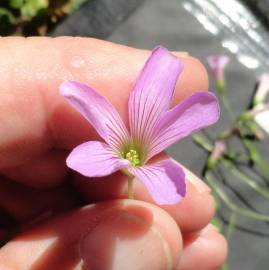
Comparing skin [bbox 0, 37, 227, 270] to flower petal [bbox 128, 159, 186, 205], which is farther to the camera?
skin [bbox 0, 37, 227, 270]

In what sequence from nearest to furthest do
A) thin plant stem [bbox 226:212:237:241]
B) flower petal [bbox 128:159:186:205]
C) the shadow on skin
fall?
flower petal [bbox 128:159:186:205] → the shadow on skin → thin plant stem [bbox 226:212:237:241]

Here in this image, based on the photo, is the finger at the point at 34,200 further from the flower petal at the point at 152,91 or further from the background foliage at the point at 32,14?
the background foliage at the point at 32,14

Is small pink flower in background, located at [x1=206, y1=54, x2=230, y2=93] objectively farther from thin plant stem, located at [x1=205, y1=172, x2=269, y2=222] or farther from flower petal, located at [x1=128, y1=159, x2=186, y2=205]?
flower petal, located at [x1=128, y1=159, x2=186, y2=205]

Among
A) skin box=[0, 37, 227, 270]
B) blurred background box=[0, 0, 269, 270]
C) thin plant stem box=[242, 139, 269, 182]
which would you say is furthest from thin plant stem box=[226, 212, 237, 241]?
skin box=[0, 37, 227, 270]

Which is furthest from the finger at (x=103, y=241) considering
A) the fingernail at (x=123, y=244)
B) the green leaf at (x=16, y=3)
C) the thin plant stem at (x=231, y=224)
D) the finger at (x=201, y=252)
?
the green leaf at (x=16, y=3)

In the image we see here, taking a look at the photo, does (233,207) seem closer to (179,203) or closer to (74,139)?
(179,203)

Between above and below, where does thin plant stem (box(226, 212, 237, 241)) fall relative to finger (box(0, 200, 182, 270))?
below

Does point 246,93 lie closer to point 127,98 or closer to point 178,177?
point 127,98
